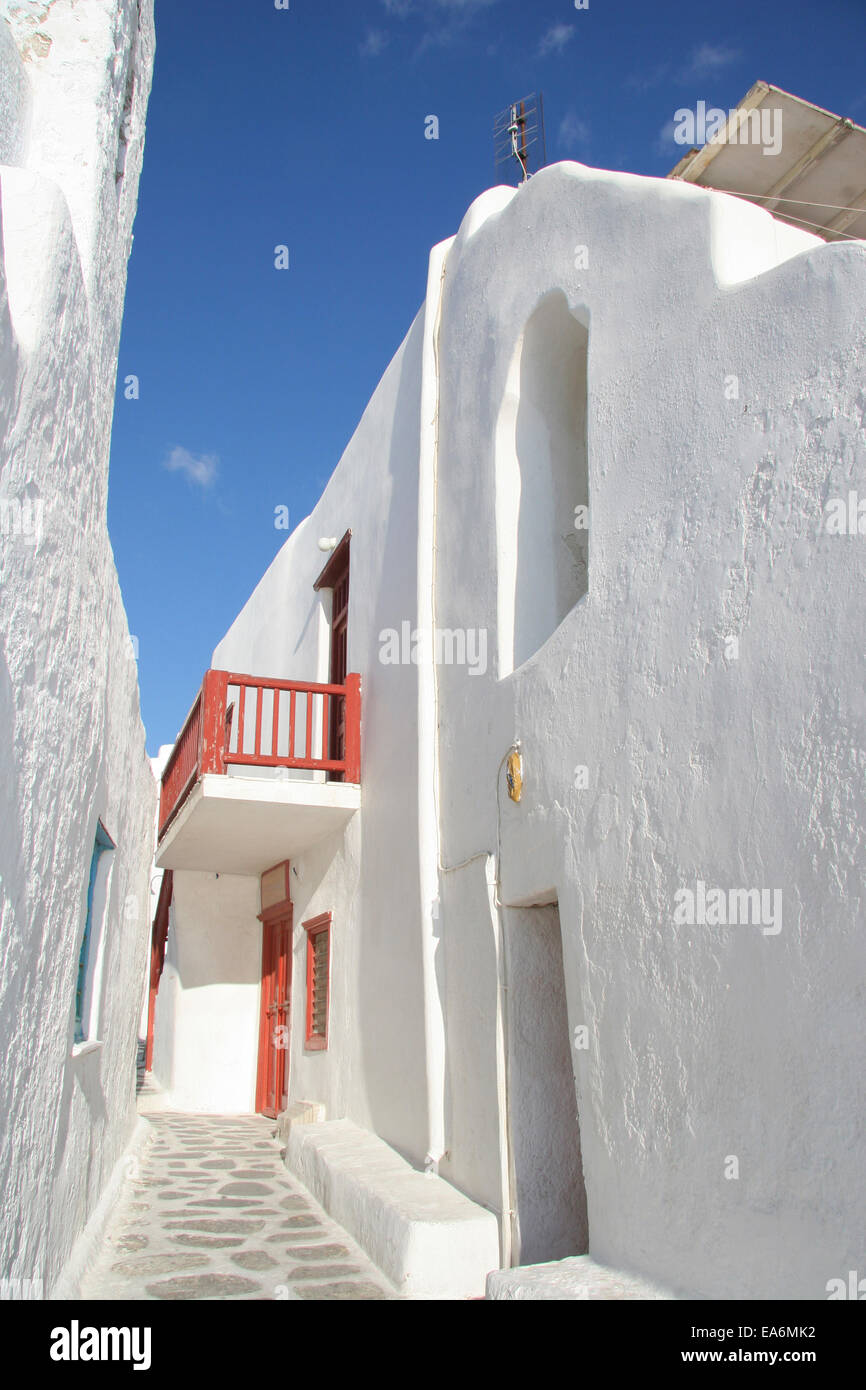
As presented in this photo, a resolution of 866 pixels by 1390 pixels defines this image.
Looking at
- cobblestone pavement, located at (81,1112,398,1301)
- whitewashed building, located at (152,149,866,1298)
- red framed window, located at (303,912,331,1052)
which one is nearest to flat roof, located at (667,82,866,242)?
whitewashed building, located at (152,149,866,1298)

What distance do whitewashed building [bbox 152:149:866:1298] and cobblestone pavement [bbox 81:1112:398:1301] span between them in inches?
9.2

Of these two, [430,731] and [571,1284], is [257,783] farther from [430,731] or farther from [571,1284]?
[571,1284]

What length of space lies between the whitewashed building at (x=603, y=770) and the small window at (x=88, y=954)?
1936 millimetres

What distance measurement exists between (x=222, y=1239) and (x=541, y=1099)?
7.03 feet

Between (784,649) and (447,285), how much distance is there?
5.13m

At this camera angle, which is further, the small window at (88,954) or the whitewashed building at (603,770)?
the small window at (88,954)

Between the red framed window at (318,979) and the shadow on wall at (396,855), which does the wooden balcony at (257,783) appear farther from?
the red framed window at (318,979)

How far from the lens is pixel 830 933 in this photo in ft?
10.7

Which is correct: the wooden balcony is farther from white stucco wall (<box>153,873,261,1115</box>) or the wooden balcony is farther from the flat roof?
the flat roof

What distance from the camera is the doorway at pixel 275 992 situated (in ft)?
35.9

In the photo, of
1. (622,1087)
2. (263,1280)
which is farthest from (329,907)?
(622,1087)

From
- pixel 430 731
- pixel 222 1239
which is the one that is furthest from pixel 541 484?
pixel 222 1239

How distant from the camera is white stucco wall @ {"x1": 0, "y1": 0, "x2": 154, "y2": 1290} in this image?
119 inches

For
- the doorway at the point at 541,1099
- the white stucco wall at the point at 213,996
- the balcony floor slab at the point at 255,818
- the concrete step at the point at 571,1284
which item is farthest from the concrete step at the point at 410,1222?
the white stucco wall at the point at 213,996
